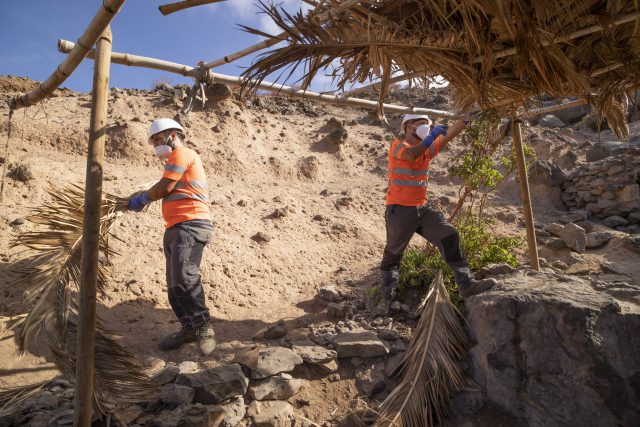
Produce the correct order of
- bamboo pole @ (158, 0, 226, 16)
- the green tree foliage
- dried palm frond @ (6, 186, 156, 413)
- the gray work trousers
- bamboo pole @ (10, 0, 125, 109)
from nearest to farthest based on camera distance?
bamboo pole @ (10, 0, 125, 109) < bamboo pole @ (158, 0, 226, 16) < dried palm frond @ (6, 186, 156, 413) < the gray work trousers < the green tree foliage

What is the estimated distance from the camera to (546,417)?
2252 millimetres

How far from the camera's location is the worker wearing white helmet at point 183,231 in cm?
310

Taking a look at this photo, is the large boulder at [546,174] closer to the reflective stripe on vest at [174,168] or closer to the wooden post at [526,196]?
the wooden post at [526,196]

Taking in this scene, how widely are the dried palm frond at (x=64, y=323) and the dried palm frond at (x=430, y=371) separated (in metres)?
1.50

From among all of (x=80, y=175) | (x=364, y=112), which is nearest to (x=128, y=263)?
(x=80, y=175)

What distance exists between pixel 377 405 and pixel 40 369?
2.58m

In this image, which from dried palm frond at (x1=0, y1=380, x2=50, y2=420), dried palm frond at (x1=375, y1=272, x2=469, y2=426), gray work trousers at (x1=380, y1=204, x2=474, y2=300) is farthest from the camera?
gray work trousers at (x1=380, y1=204, x2=474, y2=300)

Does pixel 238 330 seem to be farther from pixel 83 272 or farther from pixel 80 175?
pixel 80 175

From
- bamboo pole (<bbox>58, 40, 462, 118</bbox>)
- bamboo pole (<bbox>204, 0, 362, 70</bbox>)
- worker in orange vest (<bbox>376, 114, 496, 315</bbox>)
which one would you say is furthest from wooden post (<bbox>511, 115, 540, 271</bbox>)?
bamboo pole (<bbox>204, 0, 362, 70</bbox>)

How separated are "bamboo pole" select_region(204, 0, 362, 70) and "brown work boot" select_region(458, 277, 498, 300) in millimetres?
2419

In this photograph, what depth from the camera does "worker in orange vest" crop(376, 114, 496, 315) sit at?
11.4 ft

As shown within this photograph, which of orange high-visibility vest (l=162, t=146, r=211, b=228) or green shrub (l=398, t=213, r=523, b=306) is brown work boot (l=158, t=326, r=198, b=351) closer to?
orange high-visibility vest (l=162, t=146, r=211, b=228)

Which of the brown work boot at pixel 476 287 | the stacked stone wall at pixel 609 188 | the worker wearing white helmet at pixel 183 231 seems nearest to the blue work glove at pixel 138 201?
the worker wearing white helmet at pixel 183 231

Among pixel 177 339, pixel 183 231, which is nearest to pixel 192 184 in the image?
pixel 183 231
